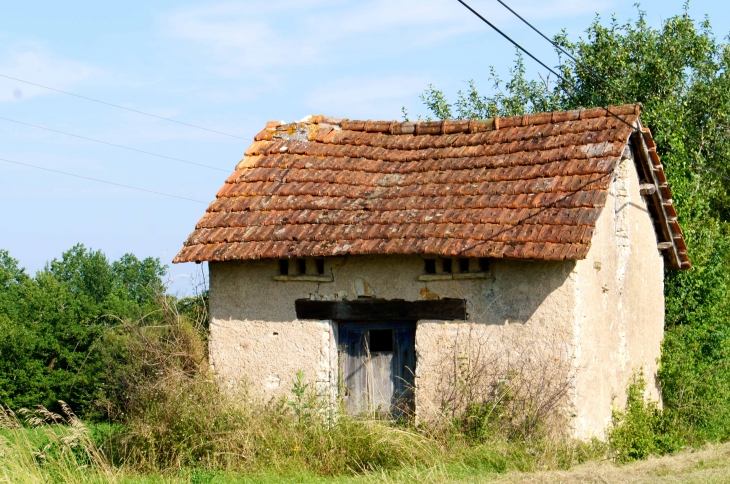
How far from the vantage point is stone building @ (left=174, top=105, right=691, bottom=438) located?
9.57 meters

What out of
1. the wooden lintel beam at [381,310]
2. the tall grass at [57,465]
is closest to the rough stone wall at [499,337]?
the wooden lintel beam at [381,310]

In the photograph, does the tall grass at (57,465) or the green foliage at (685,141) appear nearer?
the tall grass at (57,465)

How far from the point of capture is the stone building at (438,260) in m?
9.57

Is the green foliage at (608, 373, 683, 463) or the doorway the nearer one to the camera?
the green foliage at (608, 373, 683, 463)

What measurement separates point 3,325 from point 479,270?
13098 mm

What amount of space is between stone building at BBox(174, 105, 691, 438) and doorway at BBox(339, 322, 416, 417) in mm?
19

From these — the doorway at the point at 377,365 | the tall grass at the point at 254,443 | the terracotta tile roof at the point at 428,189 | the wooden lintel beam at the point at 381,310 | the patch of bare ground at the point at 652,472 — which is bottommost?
the patch of bare ground at the point at 652,472

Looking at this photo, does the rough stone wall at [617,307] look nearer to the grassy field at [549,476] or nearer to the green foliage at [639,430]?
the green foliage at [639,430]

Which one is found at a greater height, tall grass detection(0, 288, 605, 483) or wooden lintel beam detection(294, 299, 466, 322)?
wooden lintel beam detection(294, 299, 466, 322)

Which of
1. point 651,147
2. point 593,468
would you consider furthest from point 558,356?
point 651,147

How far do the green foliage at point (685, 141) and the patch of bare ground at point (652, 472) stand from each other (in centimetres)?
191

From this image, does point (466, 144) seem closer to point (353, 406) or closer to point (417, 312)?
point (417, 312)

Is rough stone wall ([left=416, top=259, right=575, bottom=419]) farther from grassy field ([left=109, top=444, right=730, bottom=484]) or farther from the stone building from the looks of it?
grassy field ([left=109, top=444, right=730, bottom=484])

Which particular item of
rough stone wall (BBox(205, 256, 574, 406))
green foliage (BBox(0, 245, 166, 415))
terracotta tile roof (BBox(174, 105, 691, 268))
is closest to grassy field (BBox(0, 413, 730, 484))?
rough stone wall (BBox(205, 256, 574, 406))
